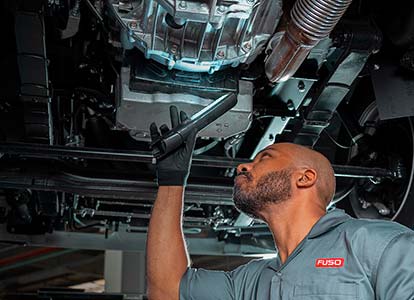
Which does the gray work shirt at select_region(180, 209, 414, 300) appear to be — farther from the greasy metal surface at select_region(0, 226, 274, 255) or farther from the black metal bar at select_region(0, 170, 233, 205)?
the greasy metal surface at select_region(0, 226, 274, 255)

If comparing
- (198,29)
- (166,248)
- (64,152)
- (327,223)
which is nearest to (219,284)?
(166,248)

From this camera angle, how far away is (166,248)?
1729mm

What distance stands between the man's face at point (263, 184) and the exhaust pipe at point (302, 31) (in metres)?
0.25

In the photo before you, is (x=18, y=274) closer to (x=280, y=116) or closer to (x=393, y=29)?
(x=280, y=116)

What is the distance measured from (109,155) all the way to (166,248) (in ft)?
1.28

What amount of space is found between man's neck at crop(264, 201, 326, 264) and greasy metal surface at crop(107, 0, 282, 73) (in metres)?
0.45

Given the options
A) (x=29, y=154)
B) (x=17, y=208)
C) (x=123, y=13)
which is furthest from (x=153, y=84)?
(x=17, y=208)

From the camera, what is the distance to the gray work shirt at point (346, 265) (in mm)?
1260

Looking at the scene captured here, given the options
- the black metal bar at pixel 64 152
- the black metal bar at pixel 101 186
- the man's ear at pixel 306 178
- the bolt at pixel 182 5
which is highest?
the bolt at pixel 182 5

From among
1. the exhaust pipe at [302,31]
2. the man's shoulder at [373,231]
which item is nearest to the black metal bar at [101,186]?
the exhaust pipe at [302,31]

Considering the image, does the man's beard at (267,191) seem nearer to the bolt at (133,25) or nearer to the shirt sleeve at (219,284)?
the shirt sleeve at (219,284)

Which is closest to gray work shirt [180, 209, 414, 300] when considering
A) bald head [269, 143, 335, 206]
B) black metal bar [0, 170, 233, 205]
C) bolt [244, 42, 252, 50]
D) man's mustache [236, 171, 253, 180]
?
bald head [269, 143, 335, 206]

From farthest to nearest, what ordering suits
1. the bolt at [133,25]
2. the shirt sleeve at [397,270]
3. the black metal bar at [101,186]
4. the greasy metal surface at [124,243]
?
1. the greasy metal surface at [124,243]
2. the black metal bar at [101,186]
3. the bolt at [133,25]
4. the shirt sleeve at [397,270]

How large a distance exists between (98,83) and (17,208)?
104cm
